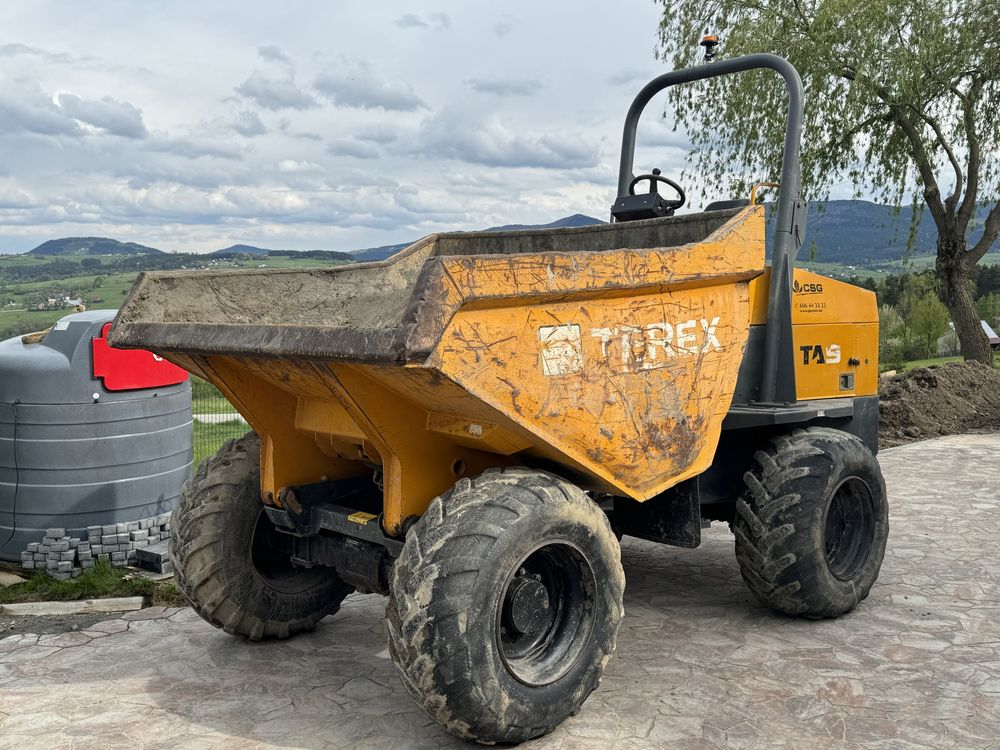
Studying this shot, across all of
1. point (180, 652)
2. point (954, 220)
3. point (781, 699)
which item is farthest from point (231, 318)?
point (954, 220)

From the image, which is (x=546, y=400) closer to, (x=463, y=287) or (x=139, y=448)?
(x=463, y=287)

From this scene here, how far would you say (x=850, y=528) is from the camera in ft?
17.1

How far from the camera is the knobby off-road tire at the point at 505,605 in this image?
327 centimetres

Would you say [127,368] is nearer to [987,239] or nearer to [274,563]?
[274,563]

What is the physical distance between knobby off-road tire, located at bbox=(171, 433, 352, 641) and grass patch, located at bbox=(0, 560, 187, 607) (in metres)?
1.08

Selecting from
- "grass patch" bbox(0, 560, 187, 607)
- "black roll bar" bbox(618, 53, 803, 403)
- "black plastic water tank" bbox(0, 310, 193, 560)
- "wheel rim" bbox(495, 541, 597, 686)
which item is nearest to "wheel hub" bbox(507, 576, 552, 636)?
"wheel rim" bbox(495, 541, 597, 686)

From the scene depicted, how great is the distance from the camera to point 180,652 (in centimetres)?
463

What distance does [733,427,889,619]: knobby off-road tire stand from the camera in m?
4.66

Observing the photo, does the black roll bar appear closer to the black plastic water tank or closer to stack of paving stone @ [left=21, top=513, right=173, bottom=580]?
stack of paving stone @ [left=21, top=513, right=173, bottom=580]

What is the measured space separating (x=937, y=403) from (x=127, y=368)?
33.2 ft

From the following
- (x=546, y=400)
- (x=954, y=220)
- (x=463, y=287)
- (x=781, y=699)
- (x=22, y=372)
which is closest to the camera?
(x=463, y=287)

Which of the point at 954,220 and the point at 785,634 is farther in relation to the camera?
the point at 954,220

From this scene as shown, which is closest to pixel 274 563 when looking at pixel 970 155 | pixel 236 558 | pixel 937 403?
pixel 236 558

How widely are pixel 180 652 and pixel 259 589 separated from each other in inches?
19.7
